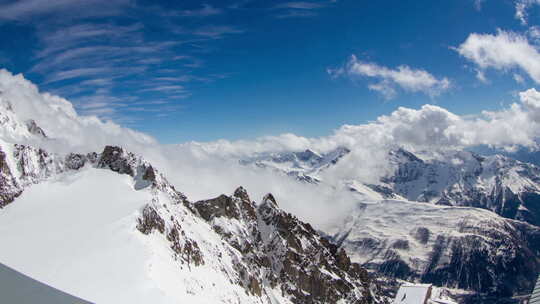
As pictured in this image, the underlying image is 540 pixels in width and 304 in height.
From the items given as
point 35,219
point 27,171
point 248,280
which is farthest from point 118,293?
point 27,171

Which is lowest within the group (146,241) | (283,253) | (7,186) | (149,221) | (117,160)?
(283,253)

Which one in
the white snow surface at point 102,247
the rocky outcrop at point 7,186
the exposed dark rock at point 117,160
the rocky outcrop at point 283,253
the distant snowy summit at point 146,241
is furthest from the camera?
the rocky outcrop at point 283,253

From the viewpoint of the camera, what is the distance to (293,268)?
5566 inches

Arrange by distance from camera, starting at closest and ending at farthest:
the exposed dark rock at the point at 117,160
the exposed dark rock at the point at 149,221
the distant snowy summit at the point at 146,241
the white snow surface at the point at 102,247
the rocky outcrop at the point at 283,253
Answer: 1. the white snow surface at the point at 102,247
2. the distant snowy summit at the point at 146,241
3. the exposed dark rock at the point at 149,221
4. the exposed dark rock at the point at 117,160
5. the rocky outcrop at the point at 283,253

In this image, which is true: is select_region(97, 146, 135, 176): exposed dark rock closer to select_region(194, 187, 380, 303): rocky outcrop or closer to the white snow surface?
the white snow surface

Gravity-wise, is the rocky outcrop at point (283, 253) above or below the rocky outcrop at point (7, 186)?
below

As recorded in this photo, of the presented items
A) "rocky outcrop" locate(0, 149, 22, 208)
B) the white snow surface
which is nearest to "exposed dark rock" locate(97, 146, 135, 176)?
the white snow surface

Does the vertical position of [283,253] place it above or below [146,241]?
below

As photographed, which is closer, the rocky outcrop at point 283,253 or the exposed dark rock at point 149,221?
the exposed dark rock at point 149,221

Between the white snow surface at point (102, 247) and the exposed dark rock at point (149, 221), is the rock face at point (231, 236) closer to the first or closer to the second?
the exposed dark rock at point (149, 221)

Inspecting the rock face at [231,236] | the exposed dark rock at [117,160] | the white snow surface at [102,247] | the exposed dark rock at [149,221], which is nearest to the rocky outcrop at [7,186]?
the rock face at [231,236]

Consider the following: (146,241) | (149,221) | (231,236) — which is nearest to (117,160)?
(231,236)

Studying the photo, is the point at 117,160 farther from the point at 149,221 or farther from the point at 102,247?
the point at 102,247

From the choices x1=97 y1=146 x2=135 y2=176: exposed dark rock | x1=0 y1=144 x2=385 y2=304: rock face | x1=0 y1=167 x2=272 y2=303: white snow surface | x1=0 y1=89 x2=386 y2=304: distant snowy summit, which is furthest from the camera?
x1=97 y1=146 x2=135 y2=176: exposed dark rock
